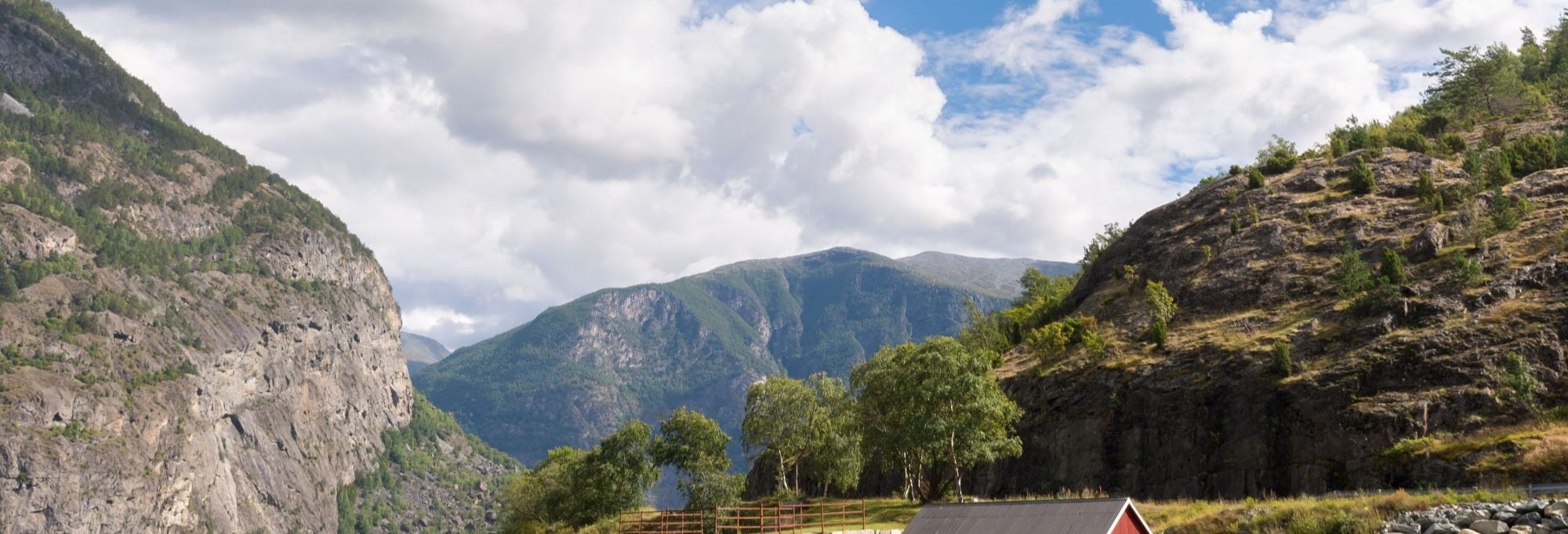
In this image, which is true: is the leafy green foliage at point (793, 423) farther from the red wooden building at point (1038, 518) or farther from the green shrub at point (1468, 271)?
the red wooden building at point (1038, 518)

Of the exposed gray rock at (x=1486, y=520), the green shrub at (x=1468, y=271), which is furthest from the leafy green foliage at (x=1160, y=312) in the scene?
the exposed gray rock at (x=1486, y=520)

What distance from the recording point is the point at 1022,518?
31.3 m

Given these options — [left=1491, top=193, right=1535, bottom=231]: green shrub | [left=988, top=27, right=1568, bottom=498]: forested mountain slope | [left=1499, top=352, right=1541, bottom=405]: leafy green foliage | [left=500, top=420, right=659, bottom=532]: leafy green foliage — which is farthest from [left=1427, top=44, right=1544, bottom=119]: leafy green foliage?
[left=500, top=420, right=659, bottom=532]: leafy green foliage

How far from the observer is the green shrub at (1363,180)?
7406cm

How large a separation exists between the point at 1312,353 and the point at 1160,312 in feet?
43.6

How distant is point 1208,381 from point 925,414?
1588 centimetres

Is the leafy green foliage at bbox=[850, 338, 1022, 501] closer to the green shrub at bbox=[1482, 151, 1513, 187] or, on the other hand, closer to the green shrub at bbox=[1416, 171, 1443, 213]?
the green shrub at bbox=[1416, 171, 1443, 213]

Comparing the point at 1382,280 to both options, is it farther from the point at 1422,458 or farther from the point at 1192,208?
the point at 1192,208

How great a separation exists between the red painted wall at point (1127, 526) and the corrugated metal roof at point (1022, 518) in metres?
0.33

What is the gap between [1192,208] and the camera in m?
83.6

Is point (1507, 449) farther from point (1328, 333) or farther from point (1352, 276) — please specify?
point (1352, 276)

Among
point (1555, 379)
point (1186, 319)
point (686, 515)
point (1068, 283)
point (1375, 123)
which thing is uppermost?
point (1375, 123)

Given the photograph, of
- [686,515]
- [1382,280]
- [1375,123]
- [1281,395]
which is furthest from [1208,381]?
[1375,123]

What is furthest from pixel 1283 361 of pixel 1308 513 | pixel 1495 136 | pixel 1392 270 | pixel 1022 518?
pixel 1495 136
